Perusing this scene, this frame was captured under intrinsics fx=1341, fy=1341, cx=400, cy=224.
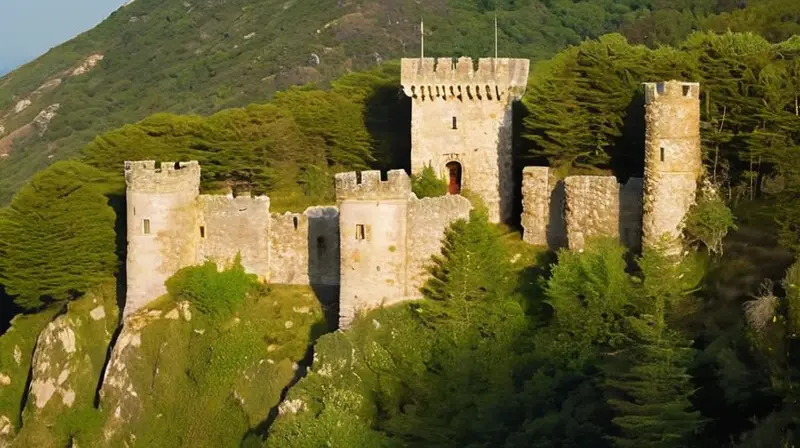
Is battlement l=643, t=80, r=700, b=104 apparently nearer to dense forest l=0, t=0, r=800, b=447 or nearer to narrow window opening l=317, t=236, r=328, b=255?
dense forest l=0, t=0, r=800, b=447

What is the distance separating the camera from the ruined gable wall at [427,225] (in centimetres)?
2669

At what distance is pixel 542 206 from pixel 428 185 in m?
2.97

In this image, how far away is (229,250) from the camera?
1165 inches

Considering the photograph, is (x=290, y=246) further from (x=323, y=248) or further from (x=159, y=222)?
(x=159, y=222)

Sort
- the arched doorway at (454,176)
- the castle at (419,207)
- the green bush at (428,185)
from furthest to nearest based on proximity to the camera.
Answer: the arched doorway at (454,176) → the green bush at (428,185) → the castle at (419,207)

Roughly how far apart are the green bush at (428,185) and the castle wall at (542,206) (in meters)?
2.26

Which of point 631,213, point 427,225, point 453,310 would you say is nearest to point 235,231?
point 427,225

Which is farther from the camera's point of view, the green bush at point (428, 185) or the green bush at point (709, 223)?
the green bush at point (428, 185)

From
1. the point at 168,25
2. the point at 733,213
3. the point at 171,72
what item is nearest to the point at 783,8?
the point at 733,213

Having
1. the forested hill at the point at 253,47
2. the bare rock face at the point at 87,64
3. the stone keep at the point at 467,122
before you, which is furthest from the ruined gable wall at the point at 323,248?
the bare rock face at the point at 87,64

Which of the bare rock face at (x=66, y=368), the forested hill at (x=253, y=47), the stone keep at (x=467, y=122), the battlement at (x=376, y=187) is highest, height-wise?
the forested hill at (x=253, y=47)

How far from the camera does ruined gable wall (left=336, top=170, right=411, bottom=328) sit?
2672 cm

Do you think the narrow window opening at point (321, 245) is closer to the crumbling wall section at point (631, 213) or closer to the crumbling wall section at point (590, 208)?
the crumbling wall section at point (590, 208)

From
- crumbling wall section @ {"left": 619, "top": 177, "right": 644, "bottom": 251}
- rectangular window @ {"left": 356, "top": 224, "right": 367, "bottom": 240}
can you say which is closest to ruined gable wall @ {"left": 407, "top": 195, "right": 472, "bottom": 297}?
rectangular window @ {"left": 356, "top": 224, "right": 367, "bottom": 240}
